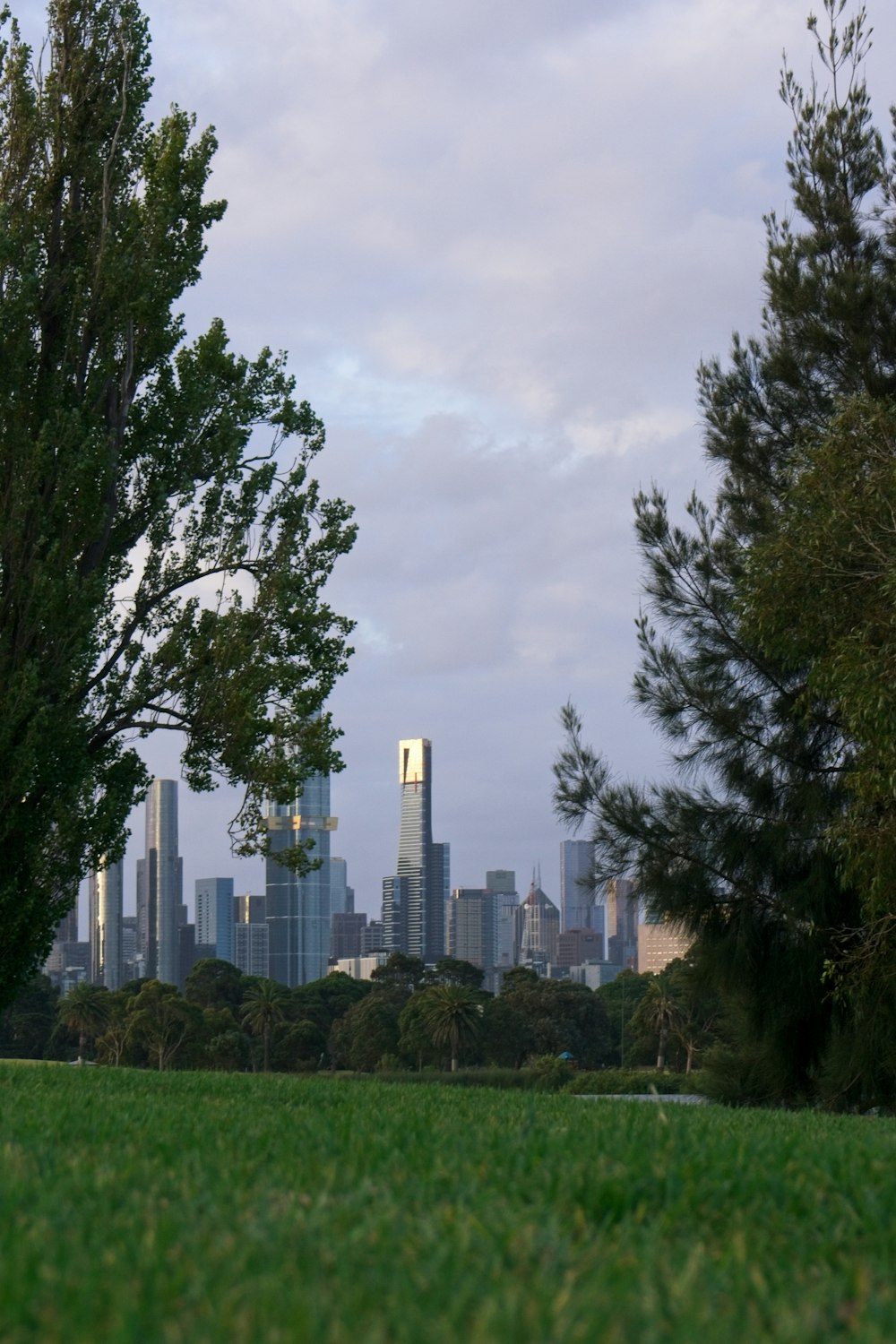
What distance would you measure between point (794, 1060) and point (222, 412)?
1156 centimetres

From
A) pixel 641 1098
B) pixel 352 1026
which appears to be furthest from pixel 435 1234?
pixel 352 1026

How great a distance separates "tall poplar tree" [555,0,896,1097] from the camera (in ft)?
55.3

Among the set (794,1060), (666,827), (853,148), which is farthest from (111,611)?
(853,148)

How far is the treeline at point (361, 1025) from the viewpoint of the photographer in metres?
77.1

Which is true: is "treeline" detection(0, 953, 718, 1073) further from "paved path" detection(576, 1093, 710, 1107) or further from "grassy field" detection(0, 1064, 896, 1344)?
"grassy field" detection(0, 1064, 896, 1344)

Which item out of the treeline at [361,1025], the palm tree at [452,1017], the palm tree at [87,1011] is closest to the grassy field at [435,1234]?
the treeline at [361,1025]

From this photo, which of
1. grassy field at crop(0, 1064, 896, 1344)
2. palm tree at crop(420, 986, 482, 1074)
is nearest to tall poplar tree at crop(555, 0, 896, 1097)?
grassy field at crop(0, 1064, 896, 1344)

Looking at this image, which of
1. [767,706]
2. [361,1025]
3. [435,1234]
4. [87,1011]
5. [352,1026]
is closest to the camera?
[435,1234]

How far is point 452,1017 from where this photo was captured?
77875 millimetres

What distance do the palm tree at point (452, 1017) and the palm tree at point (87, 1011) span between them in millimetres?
20927

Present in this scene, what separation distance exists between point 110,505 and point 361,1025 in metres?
69.6

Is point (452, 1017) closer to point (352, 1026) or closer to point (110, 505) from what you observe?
point (352, 1026)

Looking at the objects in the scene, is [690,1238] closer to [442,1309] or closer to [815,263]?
[442,1309]

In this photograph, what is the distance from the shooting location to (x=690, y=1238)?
318cm
